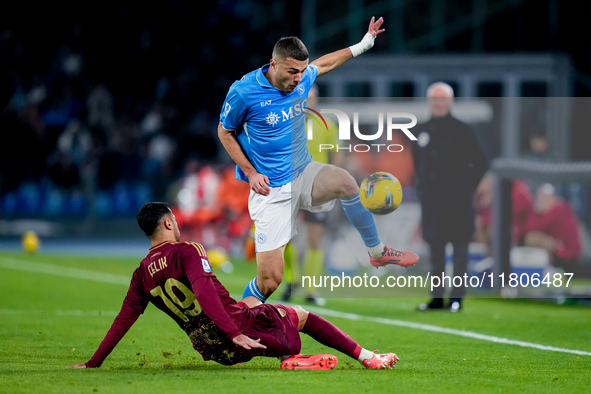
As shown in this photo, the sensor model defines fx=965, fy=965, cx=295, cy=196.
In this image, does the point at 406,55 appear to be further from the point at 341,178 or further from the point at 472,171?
the point at 341,178

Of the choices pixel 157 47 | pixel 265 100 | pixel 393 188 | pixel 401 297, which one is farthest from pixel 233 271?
pixel 157 47

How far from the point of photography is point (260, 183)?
6.78 m

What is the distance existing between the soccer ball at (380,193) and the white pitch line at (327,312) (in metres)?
1.24

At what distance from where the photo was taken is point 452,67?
2277 cm

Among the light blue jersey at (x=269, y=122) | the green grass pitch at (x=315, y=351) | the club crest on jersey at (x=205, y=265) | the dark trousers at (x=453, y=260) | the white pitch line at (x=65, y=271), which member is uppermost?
the light blue jersey at (x=269, y=122)

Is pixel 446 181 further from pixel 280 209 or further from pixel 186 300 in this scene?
pixel 186 300

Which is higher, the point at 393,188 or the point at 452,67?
the point at 452,67

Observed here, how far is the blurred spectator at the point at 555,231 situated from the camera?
1167 centimetres

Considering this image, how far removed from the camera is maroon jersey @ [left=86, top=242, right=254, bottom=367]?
541 centimetres

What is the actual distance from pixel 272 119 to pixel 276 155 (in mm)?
265

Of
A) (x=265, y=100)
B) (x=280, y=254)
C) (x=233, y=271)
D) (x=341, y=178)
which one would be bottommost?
(x=233, y=271)

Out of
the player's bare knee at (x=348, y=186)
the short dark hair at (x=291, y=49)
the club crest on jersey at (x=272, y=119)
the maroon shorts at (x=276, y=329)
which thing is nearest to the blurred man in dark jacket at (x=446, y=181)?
the player's bare knee at (x=348, y=186)

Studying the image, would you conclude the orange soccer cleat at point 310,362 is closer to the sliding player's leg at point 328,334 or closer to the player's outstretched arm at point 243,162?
the sliding player's leg at point 328,334

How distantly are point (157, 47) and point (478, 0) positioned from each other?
9040 millimetres
